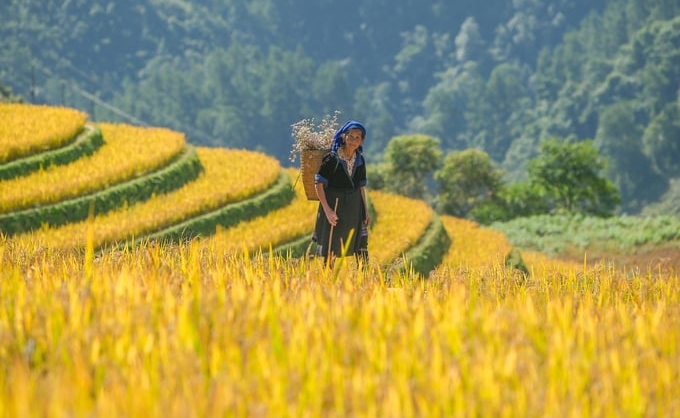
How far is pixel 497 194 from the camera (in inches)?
2226

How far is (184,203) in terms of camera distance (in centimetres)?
2100

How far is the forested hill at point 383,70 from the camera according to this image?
134500mm

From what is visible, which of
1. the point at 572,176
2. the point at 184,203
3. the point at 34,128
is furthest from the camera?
the point at 572,176

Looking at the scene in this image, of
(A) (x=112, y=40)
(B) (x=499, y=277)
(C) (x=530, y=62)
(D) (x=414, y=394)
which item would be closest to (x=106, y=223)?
(B) (x=499, y=277)

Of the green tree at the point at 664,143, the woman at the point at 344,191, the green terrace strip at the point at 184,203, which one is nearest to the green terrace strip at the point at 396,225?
the green terrace strip at the point at 184,203

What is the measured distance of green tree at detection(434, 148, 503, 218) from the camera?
5675 centimetres

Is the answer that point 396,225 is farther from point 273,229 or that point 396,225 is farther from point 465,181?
point 465,181

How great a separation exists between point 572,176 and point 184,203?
3619 centimetres

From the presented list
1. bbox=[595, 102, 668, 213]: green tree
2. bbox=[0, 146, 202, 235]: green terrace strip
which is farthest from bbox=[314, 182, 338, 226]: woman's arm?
bbox=[595, 102, 668, 213]: green tree

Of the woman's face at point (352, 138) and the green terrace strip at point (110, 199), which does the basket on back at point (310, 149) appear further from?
the green terrace strip at point (110, 199)

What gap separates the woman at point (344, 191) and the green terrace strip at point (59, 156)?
45.8 ft

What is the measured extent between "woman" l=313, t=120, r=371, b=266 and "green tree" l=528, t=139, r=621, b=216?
147 ft

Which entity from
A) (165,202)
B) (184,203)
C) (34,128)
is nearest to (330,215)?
(184,203)

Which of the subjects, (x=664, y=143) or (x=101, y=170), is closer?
(x=101, y=170)
